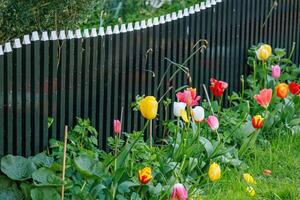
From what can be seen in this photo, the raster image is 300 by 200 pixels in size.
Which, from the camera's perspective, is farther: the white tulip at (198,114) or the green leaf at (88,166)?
the white tulip at (198,114)

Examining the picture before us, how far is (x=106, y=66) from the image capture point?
5.71 metres

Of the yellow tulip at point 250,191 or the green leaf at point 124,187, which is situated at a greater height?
the green leaf at point 124,187

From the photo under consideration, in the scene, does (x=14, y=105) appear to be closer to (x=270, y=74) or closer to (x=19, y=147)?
(x=19, y=147)

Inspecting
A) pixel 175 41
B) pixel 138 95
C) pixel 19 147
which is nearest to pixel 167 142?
pixel 138 95

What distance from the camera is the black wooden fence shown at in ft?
16.4

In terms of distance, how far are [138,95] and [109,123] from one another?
14.3 inches

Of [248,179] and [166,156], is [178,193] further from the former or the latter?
[166,156]

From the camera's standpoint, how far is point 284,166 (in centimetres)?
604

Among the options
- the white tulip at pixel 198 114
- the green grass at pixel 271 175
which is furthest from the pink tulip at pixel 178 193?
the white tulip at pixel 198 114

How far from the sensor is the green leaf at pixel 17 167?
470 cm

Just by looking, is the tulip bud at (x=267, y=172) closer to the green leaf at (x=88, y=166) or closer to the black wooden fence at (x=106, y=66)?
the black wooden fence at (x=106, y=66)

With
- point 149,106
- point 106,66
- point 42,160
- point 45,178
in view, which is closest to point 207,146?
point 106,66

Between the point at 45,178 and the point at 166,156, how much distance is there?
107 centimetres

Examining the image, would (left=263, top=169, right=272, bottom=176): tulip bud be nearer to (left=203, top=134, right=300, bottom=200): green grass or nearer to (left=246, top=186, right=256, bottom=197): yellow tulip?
(left=203, top=134, right=300, bottom=200): green grass
